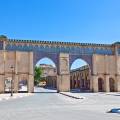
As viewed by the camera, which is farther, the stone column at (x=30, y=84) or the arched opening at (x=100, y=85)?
the arched opening at (x=100, y=85)

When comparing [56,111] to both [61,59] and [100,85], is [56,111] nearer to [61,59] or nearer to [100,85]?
[61,59]

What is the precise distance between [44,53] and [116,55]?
13881 mm

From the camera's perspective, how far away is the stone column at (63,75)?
52.0 metres

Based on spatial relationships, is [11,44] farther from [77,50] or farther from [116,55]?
[116,55]

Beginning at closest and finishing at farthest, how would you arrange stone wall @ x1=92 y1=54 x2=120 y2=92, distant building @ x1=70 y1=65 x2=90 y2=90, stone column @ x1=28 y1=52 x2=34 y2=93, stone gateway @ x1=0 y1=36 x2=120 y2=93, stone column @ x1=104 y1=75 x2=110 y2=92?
1. stone gateway @ x1=0 y1=36 x2=120 y2=93
2. stone column @ x1=28 y1=52 x2=34 y2=93
3. stone wall @ x1=92 y1=54 x2=120 y2=92
4. stone column @ x1=104 y1=75 x2=110 y2=92
5. distant building @ x1=70 y1=65 x2=90 y2=90

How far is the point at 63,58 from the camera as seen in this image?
2074 inches

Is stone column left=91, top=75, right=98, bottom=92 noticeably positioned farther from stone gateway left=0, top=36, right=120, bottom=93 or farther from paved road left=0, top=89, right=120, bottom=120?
paved road left=0, top=89, right=120, bottom=120

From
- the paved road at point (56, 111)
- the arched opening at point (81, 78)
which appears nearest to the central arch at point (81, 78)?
the arched opening at point (81, 78)

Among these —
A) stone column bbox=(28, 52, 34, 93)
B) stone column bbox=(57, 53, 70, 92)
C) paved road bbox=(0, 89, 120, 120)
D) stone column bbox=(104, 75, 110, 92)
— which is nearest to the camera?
paved road bbox=(0, 89, 120, 120)

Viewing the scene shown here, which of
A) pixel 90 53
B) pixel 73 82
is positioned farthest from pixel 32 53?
pixel 73 82

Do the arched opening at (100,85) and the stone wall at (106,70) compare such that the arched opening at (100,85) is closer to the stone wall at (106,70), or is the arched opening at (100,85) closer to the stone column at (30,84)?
the stone wall at (106,70)

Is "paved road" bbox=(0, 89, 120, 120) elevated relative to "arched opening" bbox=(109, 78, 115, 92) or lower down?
lower down

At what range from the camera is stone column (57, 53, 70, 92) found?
171 feet

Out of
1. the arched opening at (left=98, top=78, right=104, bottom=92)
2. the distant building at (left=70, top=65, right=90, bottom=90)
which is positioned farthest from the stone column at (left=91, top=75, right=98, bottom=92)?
the distant building at (left=70, top=65, right=90, bottom=90)
